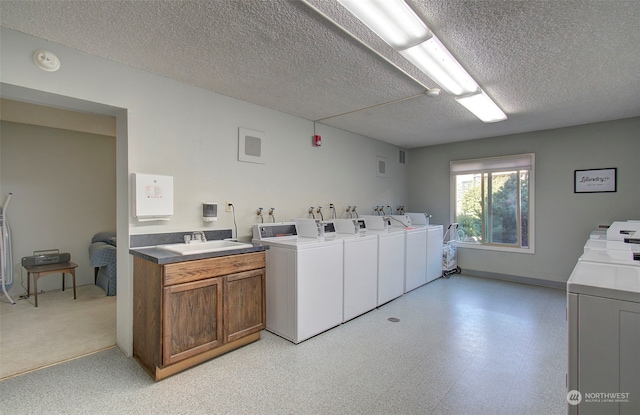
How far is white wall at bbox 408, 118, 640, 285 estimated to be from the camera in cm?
416

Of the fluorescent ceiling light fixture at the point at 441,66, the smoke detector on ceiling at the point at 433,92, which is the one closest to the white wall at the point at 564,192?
the fluorescent ceiling light fixture at the point at 441,66

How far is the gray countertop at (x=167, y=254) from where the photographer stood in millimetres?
2189

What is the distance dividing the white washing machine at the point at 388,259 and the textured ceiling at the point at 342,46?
172 cm

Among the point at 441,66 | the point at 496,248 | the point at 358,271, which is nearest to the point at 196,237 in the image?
the point at 358,271

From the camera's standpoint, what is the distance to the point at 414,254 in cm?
461

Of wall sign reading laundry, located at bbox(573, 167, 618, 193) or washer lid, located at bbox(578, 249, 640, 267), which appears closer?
washer lid, located at bbox(578, 249, 640, 267)

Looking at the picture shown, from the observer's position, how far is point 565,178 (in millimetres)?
4637

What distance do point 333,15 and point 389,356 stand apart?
2736 mm

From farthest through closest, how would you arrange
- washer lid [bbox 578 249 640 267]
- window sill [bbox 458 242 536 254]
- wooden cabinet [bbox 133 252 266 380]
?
window sill [bbox 458 242 536 254]
wooden cabinet [bbox 133 252 266 380]
washer lid [bbox 578 249 640 267]

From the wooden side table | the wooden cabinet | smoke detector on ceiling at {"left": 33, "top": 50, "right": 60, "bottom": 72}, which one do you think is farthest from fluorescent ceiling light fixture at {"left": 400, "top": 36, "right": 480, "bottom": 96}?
the wooden side table

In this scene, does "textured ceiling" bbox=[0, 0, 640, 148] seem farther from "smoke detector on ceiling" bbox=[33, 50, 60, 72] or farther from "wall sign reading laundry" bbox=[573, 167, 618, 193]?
"wall sign reading laundry" bbox=[573, 167, 618, 193]

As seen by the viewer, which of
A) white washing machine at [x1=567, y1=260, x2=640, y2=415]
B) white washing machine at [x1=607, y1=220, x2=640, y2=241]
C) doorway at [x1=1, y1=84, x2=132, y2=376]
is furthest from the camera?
white washing machine at [x1=607, y1=220, x2=640, y2=241]

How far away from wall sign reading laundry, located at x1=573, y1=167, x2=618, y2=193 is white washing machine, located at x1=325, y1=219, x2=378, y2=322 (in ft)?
11.4

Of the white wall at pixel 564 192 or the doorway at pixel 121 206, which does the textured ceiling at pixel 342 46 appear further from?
the white wall at pixel 564 192
